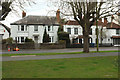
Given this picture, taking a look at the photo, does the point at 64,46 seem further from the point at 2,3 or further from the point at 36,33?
the point at 2,3

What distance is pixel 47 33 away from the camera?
48156 millimetres

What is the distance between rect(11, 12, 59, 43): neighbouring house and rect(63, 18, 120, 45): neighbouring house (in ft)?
19.9

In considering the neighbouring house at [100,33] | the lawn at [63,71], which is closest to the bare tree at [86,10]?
the lawn at [63,71]

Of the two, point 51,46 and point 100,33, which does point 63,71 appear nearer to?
point 51,46

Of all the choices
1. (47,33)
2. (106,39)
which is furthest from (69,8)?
(106,39)

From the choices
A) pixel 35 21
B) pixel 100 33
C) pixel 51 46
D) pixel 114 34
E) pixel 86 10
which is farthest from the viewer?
pixel 114 34

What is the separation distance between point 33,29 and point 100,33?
19752 millimetres

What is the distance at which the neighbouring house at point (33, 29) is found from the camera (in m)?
46.8

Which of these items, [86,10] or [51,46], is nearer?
[86,10]

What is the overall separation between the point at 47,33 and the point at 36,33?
9.43ft

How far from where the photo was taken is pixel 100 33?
176 feet

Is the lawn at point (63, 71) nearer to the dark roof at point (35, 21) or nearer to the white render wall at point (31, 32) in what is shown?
the white render wall at point (31, 32)

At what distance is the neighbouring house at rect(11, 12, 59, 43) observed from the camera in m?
46.8

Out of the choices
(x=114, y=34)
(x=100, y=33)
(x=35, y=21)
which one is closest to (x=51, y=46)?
(x=35, y=21)
